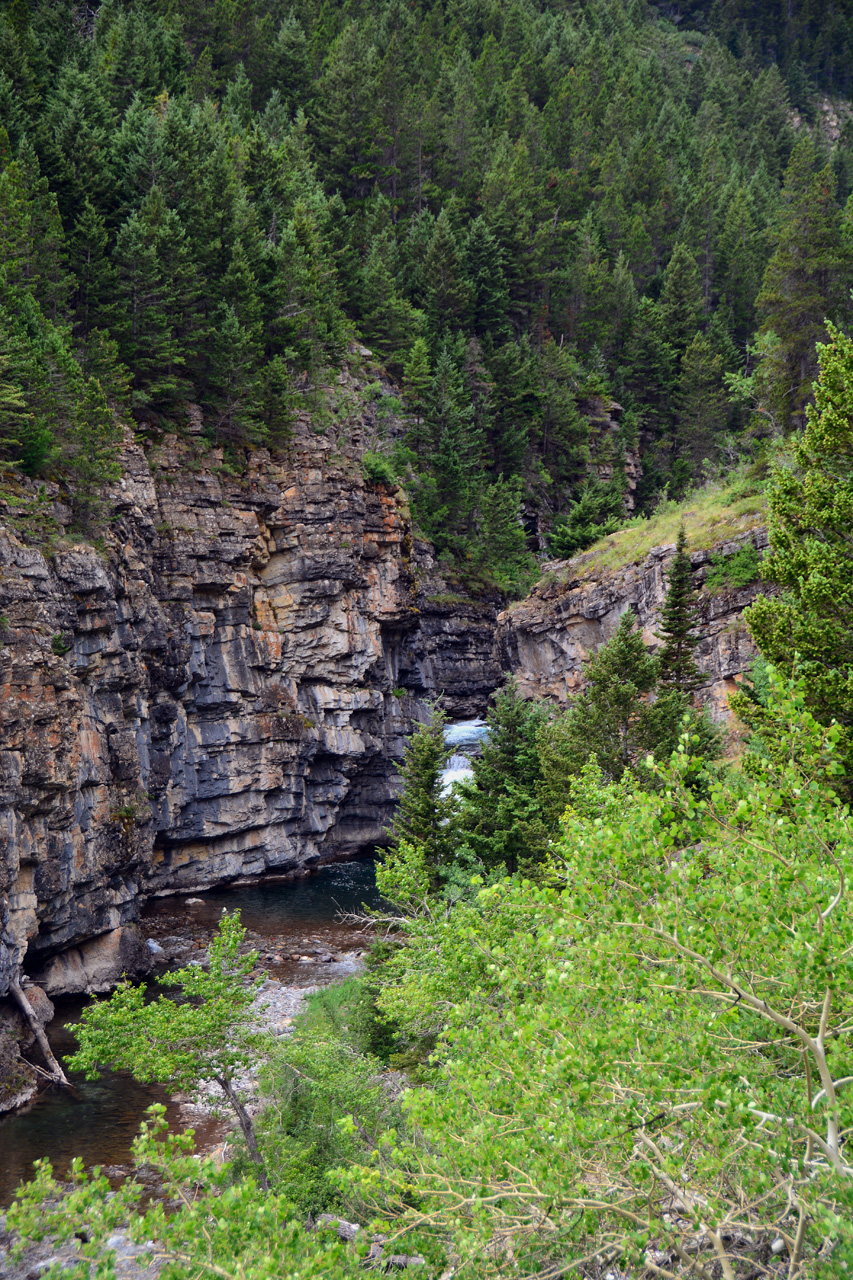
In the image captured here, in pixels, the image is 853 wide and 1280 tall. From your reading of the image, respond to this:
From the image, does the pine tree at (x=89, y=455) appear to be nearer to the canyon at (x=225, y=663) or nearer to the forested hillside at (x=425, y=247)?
the forested hillside at (x=425, y=247)

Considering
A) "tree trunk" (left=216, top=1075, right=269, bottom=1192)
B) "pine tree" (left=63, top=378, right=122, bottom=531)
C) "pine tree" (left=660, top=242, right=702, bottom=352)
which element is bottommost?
"tree trunk" (left=216, top=1075, right=269, bottom=1192)

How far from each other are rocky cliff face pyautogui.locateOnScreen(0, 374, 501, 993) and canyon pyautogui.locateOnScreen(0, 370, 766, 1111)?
4.4 inches

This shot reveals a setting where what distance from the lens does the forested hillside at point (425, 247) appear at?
130 ft

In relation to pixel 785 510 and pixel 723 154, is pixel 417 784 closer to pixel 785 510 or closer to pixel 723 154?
pixel 785 510

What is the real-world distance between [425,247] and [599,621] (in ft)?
114

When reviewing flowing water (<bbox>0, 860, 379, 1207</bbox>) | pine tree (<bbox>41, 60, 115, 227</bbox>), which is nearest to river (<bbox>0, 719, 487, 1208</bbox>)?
flowing water (<bbox>0, 860, 379, 1207</bbox>)

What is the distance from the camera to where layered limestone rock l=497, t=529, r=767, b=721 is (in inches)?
1346

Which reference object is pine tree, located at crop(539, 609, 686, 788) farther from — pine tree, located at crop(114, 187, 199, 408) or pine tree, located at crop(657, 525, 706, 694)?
pine tree, located at crop(114, 187, 199, 408)

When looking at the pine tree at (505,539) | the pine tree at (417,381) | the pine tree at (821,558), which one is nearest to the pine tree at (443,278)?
the pine tree at (417,381)

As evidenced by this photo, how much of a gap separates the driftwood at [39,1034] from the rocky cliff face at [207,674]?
1158 mm

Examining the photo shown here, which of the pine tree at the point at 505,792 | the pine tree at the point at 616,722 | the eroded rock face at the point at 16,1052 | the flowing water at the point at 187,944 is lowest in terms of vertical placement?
the flowing water at the point at 187,944

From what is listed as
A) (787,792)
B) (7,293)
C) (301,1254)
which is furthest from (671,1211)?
(7,293)

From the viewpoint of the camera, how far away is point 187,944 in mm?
34906

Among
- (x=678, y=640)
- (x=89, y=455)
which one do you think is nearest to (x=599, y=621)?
(x=678, y=640)
